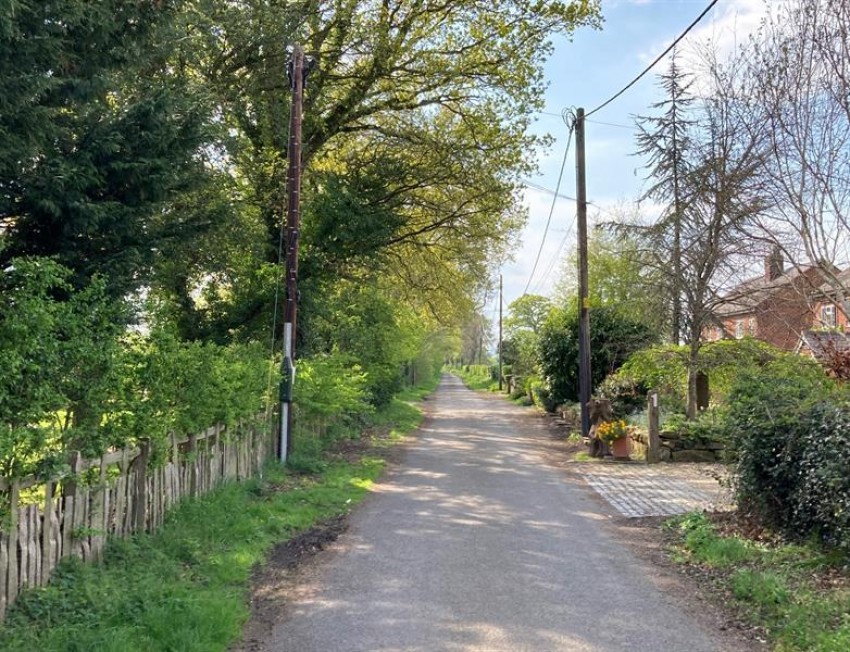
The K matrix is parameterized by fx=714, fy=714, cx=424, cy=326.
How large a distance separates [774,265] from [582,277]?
539cm

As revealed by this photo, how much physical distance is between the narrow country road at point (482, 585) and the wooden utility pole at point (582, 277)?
715 cm

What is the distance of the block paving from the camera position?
962 cm

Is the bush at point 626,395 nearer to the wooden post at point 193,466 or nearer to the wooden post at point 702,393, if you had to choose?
the wooden post at point 702,393

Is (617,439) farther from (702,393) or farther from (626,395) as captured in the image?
(626,395)

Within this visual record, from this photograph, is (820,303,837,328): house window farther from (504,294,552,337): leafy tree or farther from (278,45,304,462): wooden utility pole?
(504,294,552,337): leafy tree

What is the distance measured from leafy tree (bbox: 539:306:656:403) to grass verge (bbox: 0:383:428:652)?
14.3 meters

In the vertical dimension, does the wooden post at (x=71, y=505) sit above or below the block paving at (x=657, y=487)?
above

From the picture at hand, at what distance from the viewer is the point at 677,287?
15.7m

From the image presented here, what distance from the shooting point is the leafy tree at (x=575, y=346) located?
22188 mm

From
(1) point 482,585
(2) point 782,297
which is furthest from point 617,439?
(1) point 482,585

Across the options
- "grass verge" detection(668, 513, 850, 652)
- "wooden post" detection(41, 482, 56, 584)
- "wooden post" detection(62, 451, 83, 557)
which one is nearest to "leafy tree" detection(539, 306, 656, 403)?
"grass verge" detection(668, 513, 850, 652)

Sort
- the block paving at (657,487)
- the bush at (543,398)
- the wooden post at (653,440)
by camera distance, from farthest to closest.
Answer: the bush at (543,398), the wooden post at (653,440), the block paving at (657,487)

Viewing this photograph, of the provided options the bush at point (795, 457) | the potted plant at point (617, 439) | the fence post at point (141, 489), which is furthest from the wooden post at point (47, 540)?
the potted plant at point (617, 439)

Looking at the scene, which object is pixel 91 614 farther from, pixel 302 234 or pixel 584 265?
pixel 584 265
